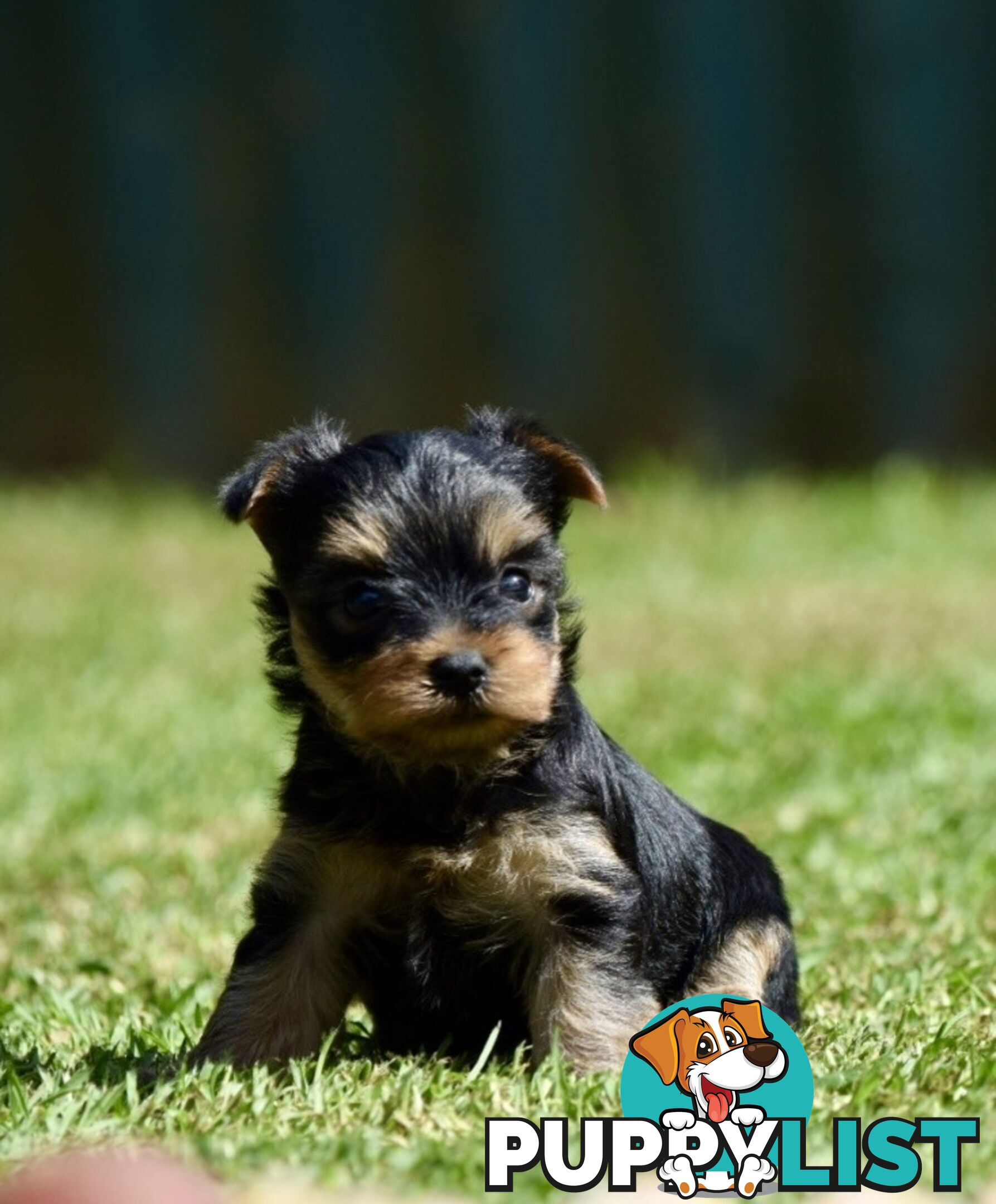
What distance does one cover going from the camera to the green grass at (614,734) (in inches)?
169

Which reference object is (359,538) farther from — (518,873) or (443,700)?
(518,873)

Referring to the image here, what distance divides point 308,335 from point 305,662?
10.5 m

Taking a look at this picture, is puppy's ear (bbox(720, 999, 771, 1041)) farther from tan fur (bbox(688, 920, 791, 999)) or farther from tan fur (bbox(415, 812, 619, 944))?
tan fur (bbox(688, 920, 791, 999))

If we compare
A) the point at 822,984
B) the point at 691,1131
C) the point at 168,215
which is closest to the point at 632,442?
the point at 168,215

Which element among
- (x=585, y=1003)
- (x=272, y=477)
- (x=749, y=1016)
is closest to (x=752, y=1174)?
(x=749, y=1016)

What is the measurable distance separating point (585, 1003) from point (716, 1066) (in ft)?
1.55

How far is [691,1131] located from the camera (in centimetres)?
399

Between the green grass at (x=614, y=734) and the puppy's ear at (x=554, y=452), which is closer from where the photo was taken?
the green grass at (x=614, y=734)

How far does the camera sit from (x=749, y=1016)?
4.24 metres

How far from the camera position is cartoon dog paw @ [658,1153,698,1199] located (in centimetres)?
380

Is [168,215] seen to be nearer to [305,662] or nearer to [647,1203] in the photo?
[305,662]

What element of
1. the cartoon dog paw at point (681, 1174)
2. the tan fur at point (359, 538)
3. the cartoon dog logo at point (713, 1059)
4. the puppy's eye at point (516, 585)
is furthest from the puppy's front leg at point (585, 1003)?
the tan fur at point (359, 538)
